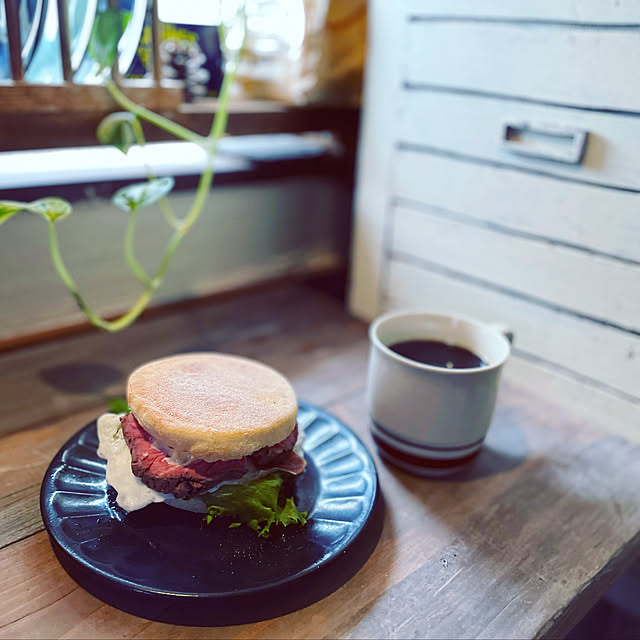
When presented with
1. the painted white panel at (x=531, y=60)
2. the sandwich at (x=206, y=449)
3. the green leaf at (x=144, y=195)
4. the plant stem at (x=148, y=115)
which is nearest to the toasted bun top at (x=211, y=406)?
the sandwich at (x=206, y=449)

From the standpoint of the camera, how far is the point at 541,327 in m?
0.79

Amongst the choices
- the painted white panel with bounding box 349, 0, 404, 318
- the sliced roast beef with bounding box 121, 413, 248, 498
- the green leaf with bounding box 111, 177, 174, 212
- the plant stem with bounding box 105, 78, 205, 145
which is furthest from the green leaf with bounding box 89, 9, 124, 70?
the sliced roast beef with bounding box 121, 413, 248, 498

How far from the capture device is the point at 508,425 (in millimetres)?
758

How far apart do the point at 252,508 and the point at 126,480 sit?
11 cm

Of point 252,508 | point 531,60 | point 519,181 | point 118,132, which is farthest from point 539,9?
point 252,508

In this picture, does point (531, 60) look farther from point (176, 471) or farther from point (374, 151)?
point (176, 471)

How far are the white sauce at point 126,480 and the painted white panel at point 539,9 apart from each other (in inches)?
22.4

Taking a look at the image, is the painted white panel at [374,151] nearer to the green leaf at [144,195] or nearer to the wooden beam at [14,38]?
the green leaf at [144,195]

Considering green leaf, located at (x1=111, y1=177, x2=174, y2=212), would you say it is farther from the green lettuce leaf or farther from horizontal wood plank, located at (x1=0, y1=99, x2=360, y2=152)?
the green lettuce leaf

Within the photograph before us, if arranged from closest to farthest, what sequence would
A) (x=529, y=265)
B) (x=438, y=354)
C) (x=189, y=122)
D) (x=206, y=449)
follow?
(x=206, y=449)
(x=438, y=354)
(x=529, y=265)
(x=189, y=122)

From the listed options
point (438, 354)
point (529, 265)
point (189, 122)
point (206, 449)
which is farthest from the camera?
point (189, 122)

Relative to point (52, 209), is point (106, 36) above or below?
above

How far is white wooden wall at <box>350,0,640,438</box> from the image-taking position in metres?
0.68

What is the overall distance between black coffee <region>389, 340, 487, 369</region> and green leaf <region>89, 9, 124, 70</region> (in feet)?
1.55
